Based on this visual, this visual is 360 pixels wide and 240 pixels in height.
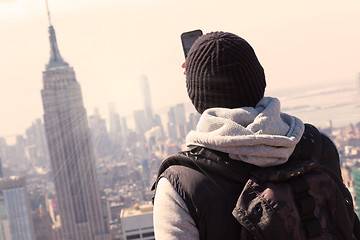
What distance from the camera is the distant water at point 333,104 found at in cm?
1318

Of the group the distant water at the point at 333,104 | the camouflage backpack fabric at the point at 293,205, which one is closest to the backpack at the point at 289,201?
the camouflage backpack fabric at the point at 293,205

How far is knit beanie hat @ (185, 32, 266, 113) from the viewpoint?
1.52ft

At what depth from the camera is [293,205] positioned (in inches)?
17.0

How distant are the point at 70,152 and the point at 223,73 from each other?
25674 millimetres

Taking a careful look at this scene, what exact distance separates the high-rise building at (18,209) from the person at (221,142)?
21357 mm

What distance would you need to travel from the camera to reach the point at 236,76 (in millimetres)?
464

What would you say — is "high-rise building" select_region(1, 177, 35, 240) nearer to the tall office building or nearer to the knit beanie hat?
the tall office building

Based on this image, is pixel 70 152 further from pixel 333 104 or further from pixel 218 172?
pixel 218 172

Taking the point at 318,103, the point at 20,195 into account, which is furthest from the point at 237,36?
the point at 20,195

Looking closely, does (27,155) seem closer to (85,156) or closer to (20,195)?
(85,156)

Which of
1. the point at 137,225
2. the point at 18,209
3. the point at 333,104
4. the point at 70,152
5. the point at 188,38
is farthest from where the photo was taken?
the point at 70,152

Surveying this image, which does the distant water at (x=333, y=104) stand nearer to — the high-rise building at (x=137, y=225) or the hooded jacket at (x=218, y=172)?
the high-rise building at (x=137, y=225)

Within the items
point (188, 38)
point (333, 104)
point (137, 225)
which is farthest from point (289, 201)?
point (333, 104)

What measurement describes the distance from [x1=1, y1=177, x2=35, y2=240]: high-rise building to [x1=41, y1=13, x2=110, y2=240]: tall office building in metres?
2.18
